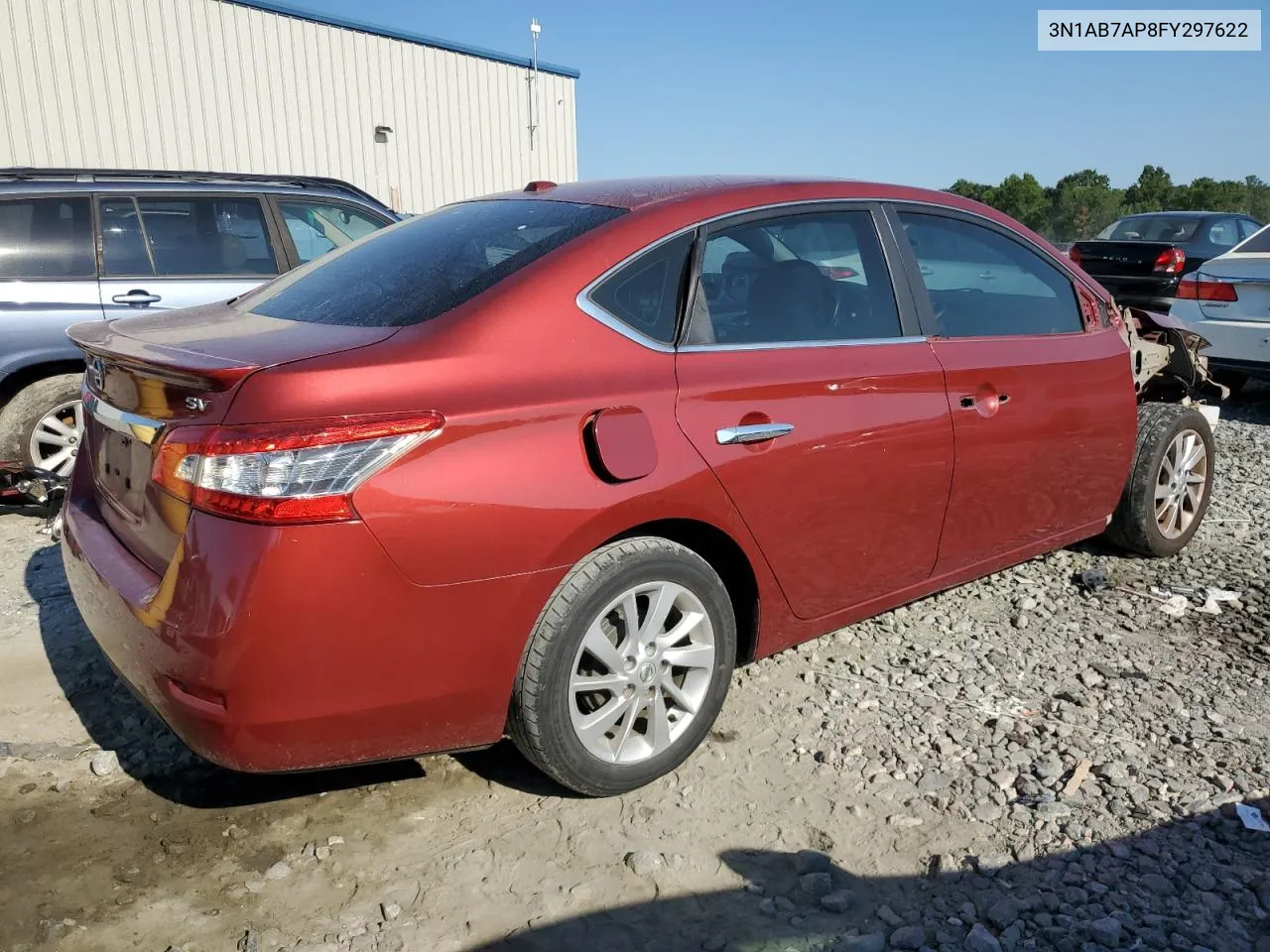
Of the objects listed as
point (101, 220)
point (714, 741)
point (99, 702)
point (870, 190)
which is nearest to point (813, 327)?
point (870, 190)

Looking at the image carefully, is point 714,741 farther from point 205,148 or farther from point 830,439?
point 205,148

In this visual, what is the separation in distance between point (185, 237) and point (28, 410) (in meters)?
1.32

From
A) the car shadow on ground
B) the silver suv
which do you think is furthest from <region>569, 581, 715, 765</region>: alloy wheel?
the silver suv

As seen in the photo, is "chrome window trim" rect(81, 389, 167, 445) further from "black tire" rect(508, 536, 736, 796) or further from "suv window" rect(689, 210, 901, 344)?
"suv window" rect(689, 210, 901, 344)

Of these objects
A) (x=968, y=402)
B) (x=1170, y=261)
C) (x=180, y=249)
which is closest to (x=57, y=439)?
(x=180, y=249)

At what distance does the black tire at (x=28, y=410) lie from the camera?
5367mm

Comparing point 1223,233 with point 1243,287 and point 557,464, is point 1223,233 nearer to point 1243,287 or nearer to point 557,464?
point 1243,287

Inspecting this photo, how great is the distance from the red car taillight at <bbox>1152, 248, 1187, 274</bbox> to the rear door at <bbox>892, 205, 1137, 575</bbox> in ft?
28.2

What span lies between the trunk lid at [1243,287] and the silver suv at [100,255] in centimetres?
641

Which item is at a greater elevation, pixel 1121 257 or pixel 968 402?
pixel 1121 257

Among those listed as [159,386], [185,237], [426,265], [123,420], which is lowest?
[123,420]

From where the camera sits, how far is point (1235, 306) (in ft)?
25.1

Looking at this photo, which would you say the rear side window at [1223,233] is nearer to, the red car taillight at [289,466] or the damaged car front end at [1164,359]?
the damaged car front end at [1164,359]

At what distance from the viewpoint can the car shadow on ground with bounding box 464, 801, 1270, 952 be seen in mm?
2299
